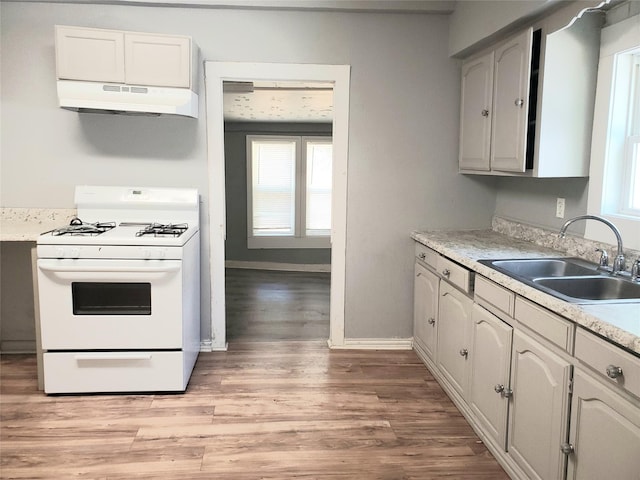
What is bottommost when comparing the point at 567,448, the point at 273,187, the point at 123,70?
the point at 567,448

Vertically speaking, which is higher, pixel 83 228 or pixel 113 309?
pixel 83 228

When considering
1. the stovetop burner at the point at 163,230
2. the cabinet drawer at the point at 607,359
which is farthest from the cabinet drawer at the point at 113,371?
the cabinet drawer at the point at 607,359

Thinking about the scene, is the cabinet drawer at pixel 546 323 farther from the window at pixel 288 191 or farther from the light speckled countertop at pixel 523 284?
the window at pixel 288 191

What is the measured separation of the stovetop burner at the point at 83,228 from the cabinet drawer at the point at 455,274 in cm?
193

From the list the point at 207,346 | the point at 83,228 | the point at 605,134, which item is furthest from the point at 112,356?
the point at 605,134

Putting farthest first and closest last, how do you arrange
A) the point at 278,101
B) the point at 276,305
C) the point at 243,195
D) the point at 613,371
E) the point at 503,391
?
the point at 243,195
the point at 278,101
the point at 276,305
the point at 503,391
the point at 613,371

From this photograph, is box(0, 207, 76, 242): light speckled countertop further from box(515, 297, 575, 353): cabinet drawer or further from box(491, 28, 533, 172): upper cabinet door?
box(515, 297, 575, 353): cabinet drawer

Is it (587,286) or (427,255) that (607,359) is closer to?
(587,286)

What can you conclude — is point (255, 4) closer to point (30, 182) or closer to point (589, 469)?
point (30, 182)

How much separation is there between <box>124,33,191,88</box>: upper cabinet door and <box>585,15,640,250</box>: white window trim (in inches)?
86.3

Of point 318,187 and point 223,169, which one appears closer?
point 223,169

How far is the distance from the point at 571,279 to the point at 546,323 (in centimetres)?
46

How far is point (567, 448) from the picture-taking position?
1854mm

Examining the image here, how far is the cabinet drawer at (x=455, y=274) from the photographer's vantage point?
2705mm
